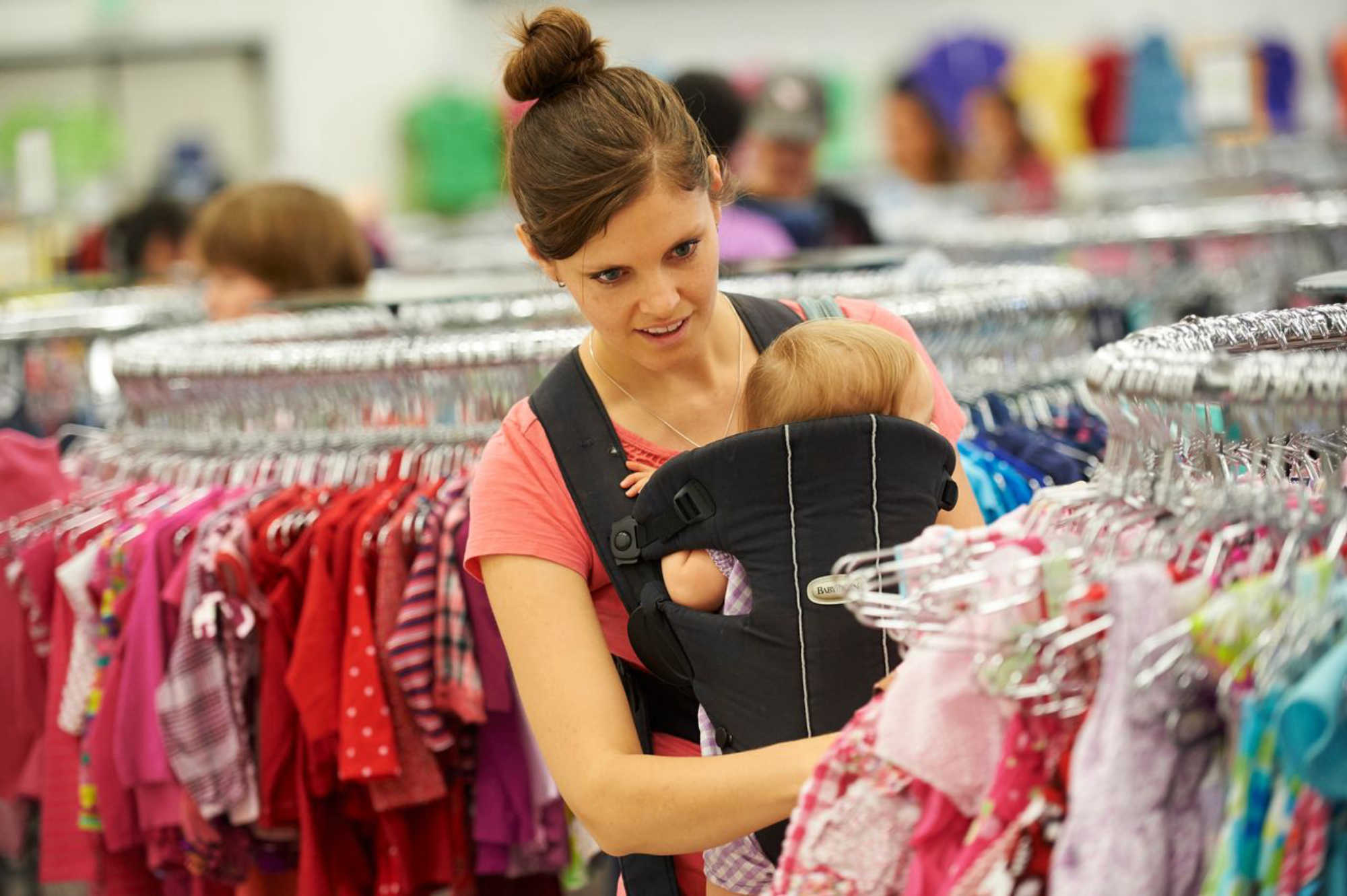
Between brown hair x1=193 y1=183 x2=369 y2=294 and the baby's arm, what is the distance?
7.41 feet

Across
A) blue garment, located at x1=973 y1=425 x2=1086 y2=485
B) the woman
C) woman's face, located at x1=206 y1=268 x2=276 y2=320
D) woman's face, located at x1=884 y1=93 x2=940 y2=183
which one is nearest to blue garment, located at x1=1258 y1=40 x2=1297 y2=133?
woman's face, located at x1=884 y1=93 x2=940 y2=183

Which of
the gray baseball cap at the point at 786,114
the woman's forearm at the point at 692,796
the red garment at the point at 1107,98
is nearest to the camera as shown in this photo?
the woman's forearm at the point at 692,796

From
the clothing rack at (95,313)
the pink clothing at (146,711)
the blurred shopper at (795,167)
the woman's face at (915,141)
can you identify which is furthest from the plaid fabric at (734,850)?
the woman's face at (915,141)

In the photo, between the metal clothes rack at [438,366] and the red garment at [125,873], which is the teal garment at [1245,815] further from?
the red garment at [125,873]

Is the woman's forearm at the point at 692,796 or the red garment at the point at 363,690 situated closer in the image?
the woman's forearm at the point at 692,796

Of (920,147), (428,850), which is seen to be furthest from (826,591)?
(920,147)

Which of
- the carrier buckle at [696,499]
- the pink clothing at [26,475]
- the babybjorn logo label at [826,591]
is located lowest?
the babybjorn logo label at [826,591]

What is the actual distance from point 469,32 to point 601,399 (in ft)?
34.4

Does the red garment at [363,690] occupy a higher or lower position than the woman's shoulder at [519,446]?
lower

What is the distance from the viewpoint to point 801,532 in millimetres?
1380

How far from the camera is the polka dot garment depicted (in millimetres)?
1944

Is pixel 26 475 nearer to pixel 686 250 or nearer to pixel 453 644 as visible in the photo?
pixel 453 644

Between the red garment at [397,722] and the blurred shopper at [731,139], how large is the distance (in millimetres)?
1819

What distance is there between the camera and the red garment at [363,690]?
194cm
